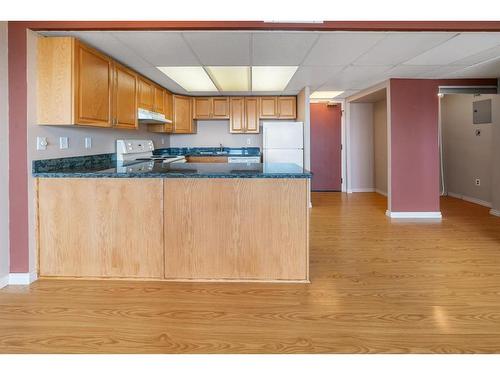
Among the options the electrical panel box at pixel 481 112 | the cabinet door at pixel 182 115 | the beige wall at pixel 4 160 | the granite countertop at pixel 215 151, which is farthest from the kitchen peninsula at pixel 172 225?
the electrical panel box at pixel 481 112

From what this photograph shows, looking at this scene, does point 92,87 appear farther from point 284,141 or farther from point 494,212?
point 494,212

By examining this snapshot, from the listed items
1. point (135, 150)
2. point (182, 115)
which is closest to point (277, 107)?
point (182, 115)

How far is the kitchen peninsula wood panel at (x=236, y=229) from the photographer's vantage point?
305cm

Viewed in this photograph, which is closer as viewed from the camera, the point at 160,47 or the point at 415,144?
the point at 160,47

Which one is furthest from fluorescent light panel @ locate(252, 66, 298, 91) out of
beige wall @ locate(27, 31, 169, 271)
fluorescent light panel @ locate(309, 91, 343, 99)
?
beige wall @ locate(27, 31, 169, 271)

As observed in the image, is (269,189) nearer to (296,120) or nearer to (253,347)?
(253,347)

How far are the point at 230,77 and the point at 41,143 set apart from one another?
281cm

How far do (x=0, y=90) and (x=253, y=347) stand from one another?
2.55 metres

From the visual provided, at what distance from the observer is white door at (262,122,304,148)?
21.7 ft

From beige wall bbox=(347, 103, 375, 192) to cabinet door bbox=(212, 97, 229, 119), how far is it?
9.65 feet

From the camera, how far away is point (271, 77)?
5.33 metres

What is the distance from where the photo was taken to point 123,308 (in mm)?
2578

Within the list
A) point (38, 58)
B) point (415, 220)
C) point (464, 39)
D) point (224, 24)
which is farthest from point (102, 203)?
point (415, 220)

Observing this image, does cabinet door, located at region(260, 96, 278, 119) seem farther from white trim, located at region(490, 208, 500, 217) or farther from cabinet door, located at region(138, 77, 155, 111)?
white trim, located at region(490, 208, 500, 217)
